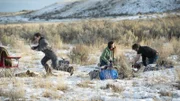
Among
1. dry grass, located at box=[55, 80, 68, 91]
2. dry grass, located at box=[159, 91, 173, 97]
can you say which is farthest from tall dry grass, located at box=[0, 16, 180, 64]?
dry grass, located at box=[159, 91, 173, 97]

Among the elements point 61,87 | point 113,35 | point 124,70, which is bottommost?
point 113,35

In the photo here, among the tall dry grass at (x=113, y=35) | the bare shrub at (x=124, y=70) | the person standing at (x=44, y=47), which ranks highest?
the person standing at (x=44, y=47)

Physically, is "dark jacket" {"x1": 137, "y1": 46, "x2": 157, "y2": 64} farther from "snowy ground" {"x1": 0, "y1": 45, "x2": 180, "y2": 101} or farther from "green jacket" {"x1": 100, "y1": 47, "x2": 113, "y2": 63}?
"snowy ground" {"x1": 0, "y1": 45, "x2": 180, "y2": 101}

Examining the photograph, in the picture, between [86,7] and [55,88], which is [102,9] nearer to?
[86,7]

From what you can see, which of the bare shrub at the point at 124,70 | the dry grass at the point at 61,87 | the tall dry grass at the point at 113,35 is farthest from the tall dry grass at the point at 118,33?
the dry grass at the point at 61,87

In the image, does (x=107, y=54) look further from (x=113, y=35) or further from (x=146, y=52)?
(x=113, y=35)

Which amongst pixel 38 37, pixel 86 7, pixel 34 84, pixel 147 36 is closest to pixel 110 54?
pixel 38 37

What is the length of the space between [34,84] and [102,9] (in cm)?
5405

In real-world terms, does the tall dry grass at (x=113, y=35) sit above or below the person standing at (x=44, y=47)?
below

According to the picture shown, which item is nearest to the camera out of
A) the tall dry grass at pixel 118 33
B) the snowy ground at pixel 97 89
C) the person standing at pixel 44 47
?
the snowy ground at pixel 97 89

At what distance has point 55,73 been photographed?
1015 cm

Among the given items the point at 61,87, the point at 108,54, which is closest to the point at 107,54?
the point at 108,54

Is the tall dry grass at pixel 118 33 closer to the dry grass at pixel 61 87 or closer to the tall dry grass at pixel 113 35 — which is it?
the tall dry grass at pixel 113 35

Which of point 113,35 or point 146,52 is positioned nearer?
point 146,52
